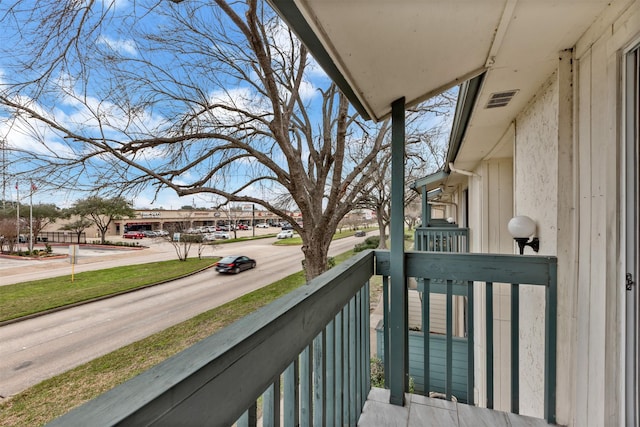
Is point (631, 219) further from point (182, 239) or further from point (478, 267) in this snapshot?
point (182, 239)

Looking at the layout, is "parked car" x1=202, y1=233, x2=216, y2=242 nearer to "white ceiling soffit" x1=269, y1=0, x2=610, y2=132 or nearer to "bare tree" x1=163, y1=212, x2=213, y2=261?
"bare tree" x1=163, y1=212, x2=213, y2=261

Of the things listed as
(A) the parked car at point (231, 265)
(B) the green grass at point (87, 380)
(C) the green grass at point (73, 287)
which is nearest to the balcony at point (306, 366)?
(B) the green grass at point (87, 380)

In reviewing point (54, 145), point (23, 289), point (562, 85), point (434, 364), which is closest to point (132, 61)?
point (54, 145)

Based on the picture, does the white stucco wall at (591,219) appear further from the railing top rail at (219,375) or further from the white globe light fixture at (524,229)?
the railing top rail at (219,375)

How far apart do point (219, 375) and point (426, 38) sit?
1438 millimetres

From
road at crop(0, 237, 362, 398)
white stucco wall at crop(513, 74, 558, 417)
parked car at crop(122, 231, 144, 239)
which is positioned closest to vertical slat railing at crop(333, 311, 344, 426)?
white stucco wall at crop(513, 74, 558, 417)

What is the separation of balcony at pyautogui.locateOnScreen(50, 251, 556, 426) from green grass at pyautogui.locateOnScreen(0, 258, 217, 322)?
4.31m

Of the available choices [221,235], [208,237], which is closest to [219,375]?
[208,237]

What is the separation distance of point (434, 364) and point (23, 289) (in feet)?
21.4

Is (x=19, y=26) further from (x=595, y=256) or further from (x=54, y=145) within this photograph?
(x=595, y=256)

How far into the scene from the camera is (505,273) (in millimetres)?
1791

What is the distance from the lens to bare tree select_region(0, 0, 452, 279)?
3.65 metres

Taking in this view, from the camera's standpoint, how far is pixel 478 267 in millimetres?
1854

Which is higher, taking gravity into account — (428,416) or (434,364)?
(428,416)
